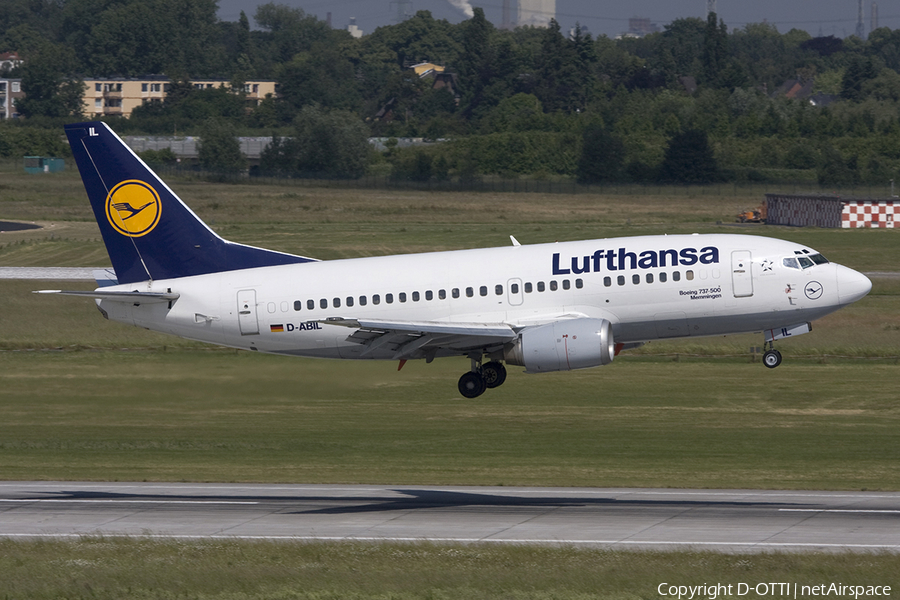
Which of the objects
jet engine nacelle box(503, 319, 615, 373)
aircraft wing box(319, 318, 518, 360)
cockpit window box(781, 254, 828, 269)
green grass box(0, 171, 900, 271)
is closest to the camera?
jet engine nacelle box(503, 319, 615, 373)

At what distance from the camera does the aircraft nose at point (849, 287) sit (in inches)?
1911

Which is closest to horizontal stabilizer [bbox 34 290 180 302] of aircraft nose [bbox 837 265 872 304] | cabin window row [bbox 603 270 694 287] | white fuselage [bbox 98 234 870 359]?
white fuselage [bbox 98 234 870 359]

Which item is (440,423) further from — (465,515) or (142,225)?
(142,225)

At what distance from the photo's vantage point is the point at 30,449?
69500mm

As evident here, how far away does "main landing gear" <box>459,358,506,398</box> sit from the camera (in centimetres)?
5000

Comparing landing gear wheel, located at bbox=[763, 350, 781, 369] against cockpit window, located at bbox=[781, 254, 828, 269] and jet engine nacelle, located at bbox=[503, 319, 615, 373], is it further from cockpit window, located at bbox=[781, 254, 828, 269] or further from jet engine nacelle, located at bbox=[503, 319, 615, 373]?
jet engine nacelle, located at bbox=[503, 319, 615, 373]

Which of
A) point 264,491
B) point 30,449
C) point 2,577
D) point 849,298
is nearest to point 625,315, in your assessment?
point 849,298

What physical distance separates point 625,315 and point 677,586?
42.2 ft

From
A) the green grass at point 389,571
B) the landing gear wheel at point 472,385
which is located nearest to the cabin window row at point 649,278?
the landing gear wheel at point 472,385

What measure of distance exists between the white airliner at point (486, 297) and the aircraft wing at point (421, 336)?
0.24ft

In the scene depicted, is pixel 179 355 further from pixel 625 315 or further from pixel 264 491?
pixel 625 315

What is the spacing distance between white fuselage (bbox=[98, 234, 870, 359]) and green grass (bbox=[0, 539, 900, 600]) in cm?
989

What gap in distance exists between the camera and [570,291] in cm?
4881

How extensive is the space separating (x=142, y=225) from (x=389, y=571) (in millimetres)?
21315
